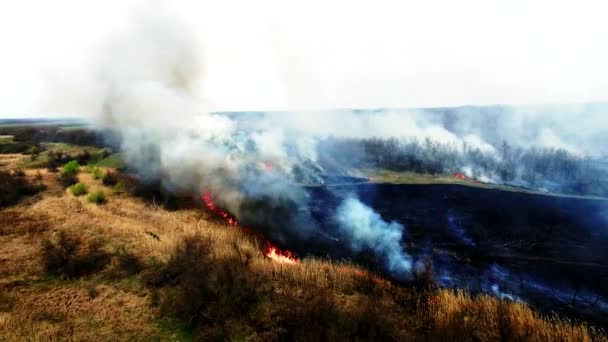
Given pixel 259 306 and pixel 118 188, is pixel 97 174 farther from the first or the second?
pixel 259 306

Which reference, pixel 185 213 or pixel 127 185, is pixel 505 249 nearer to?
pixel 185 213

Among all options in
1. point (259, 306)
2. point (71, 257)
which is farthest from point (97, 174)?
point (259, 306)

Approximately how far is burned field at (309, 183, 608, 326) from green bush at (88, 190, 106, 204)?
521 inches

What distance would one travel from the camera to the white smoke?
49.6 feet

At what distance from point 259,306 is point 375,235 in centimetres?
1003

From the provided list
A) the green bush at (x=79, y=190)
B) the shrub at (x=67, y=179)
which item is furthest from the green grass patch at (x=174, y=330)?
the shrub at (x=67, y=179)

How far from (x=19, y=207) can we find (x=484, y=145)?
2166 inches

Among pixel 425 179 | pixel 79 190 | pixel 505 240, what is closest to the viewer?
pixel 505 240

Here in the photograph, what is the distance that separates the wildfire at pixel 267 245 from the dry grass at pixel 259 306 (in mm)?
1402

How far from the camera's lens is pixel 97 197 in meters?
20.0

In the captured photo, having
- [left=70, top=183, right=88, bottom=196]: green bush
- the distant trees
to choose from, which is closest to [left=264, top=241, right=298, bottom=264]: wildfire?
[left=70, top=183, right=88, bottom=196]: green bush

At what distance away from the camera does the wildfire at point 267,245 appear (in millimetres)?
14868

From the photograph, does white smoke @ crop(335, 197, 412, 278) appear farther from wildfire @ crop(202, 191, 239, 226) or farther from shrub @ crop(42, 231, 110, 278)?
shrub @ crop(42, 231, 110, 278)

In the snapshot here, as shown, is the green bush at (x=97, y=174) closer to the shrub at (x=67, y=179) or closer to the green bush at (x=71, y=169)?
the shrub at (x=67, y=179)
